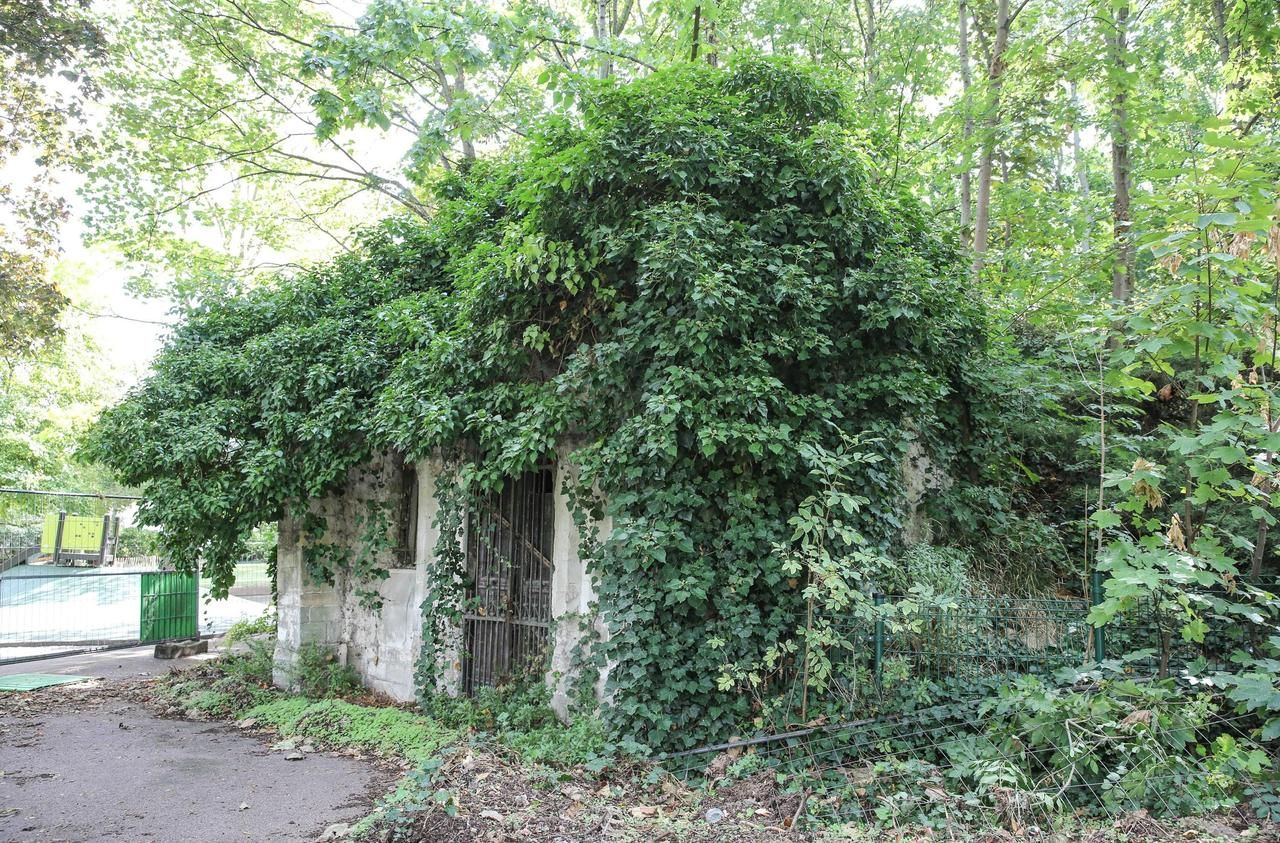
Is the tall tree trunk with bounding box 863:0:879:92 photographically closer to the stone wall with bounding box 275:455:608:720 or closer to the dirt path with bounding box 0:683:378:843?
the stone wall with bounding box 275:455:608:720

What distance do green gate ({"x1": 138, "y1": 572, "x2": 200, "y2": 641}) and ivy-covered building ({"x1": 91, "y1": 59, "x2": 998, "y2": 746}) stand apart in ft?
16.1

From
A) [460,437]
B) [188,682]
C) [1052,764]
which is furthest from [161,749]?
[1052,764]

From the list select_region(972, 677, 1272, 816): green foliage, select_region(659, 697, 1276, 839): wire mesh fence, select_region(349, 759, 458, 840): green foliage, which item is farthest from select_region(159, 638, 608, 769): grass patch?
select_region(972, 677, 1272, 816): green foliage

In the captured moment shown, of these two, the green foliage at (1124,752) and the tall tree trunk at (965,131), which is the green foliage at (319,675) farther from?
the tall tree trunk at (965,131)

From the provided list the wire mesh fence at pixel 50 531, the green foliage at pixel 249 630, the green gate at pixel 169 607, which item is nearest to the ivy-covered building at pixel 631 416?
the green foliage at pixel 249 630

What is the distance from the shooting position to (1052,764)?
481 centimetres

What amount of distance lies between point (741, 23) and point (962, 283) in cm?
793

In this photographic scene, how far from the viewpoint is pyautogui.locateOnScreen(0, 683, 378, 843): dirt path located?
5.29 metres

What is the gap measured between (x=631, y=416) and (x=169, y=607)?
10908mm

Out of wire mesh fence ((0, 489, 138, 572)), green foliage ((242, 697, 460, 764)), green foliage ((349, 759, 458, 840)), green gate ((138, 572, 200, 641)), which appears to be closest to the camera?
green foliage ((349, 759, 458, 840))

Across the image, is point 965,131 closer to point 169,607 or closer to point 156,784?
point 156,784

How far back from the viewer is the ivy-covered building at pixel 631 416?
602 cm

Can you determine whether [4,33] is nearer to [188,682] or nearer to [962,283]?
[188,682]

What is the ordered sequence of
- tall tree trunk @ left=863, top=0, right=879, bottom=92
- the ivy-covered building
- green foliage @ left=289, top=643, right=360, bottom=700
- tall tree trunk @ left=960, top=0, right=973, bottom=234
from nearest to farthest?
the ivy-covered building < green foliage @ left=289, top=643, right=360, bottom=700 < tall tree trunk @ left=960, top=0, right=973, bottom=234 < tall tree trunk @ left=863, top=0, right=879, bottom=92
